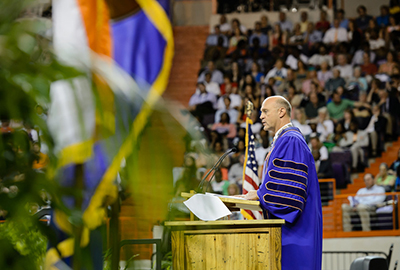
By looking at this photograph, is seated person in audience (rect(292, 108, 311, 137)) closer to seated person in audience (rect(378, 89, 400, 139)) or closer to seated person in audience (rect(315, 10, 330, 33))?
seated person in audience (rect(378, 89, 400, 139))

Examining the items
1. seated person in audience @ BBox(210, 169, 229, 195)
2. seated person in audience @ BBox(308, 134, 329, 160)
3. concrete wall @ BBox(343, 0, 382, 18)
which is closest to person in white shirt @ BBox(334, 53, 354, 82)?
seated person in audience @ BBox(308, 134, 329, 160)

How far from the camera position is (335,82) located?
12.7 metres

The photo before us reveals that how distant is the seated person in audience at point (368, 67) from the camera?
13.1m

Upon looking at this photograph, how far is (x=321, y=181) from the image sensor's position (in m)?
9.33

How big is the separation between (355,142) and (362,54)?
372 cm

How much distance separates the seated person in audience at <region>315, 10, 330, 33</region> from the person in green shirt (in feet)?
12.2

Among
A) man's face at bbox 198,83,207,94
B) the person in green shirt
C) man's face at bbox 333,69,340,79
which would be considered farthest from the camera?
man's face at bbox 198,83,207,94

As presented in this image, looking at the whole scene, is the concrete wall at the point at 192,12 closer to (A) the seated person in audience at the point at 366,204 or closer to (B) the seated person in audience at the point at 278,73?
(B) the seated person in audience at the point at 278,73

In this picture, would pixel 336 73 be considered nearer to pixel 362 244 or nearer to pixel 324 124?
pixel 324 124

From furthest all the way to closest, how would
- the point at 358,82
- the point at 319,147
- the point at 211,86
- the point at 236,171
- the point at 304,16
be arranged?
the point at 304,16
the point at 211,86
the point at 358,82
the point at 319,147
the point at 236,171

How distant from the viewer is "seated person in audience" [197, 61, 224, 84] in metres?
14.6

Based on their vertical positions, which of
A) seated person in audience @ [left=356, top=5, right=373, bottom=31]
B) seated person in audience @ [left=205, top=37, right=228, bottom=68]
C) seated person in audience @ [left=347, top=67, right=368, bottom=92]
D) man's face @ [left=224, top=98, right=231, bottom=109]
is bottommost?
man's face @ [left=224, top=98, right=231, bottom=109]

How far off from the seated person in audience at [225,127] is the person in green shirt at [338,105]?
226 cm

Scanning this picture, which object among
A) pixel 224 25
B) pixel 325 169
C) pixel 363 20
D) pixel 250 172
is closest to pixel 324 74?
pixel 363 20
